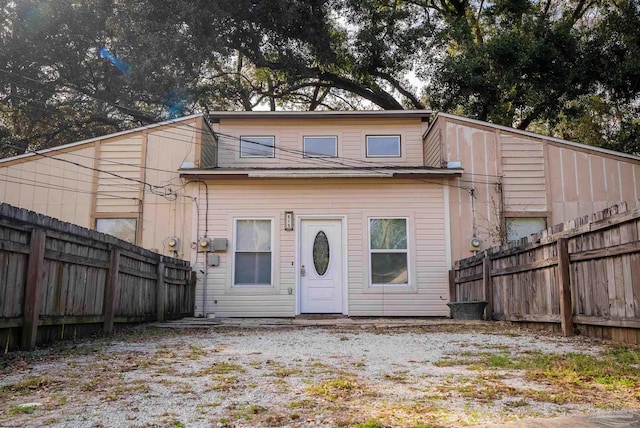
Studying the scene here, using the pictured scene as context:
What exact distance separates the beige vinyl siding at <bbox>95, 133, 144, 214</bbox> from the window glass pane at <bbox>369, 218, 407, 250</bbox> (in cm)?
496

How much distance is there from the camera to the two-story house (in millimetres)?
11219

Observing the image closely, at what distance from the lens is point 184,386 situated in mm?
3539

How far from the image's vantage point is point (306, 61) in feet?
65.2

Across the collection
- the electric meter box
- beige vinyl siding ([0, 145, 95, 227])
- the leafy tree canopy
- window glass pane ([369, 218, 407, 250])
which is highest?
the leafy tree canopy

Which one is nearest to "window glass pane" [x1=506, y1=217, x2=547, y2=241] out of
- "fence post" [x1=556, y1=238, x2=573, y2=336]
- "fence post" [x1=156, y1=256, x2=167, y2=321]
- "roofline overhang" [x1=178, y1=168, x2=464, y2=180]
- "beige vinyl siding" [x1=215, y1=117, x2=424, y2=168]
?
"roofline overhang" [x1=178, y1=168, x2=464, y2=180]

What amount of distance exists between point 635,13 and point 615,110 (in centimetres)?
342

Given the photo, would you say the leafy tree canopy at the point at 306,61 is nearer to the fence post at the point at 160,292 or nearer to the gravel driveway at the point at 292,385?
the fence post at the point at 160,292

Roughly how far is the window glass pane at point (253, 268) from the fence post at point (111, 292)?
425 centimetres

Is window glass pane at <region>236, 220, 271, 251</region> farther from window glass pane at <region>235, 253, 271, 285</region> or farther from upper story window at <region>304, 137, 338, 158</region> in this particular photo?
upper story window at <region>304, 137, 338, 158</region>

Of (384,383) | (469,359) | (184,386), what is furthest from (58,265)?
(469,359)

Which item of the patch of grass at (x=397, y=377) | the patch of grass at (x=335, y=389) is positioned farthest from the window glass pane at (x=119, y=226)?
the patch of grass at (x=335, y=389)

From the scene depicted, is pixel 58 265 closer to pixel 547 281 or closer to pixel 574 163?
pixel 547 281

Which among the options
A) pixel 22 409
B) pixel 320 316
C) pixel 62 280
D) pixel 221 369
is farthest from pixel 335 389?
pixel 320 316

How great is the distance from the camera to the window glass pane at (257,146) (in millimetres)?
12883
